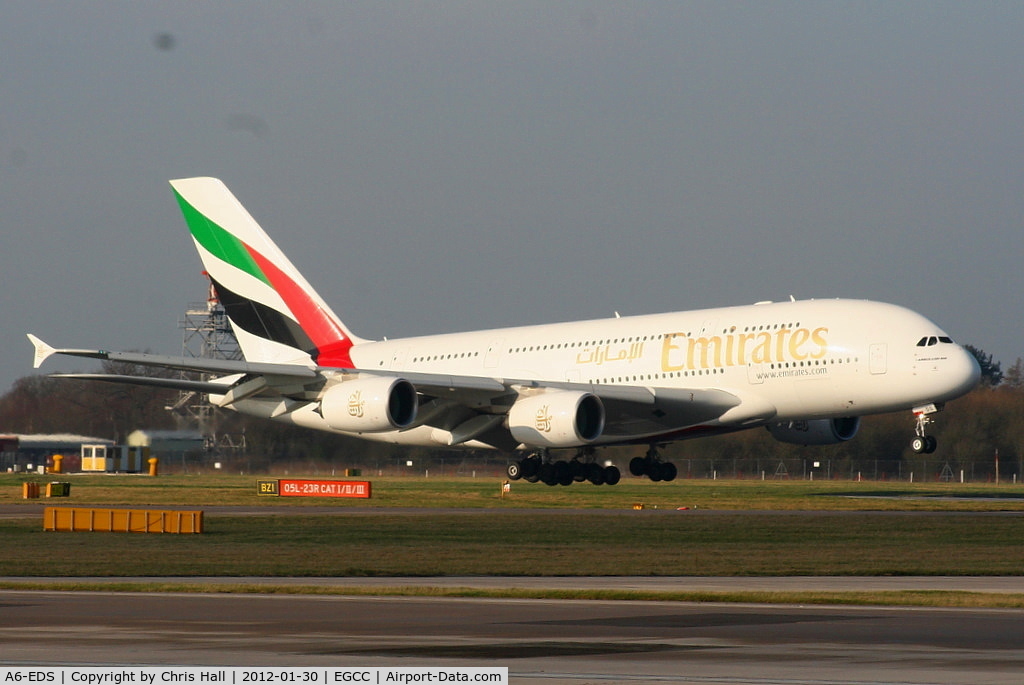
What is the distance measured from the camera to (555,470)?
53281 millimetres

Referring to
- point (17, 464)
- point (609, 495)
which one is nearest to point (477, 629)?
point (609, 495)

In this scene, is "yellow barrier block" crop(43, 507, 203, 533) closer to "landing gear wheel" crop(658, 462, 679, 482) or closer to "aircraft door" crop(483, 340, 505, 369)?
"aircraft door" crop(483, 340, 505, 369)

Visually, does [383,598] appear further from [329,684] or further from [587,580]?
[329,684]

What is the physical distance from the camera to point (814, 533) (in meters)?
37.7

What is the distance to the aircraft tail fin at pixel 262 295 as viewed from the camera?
5847cm

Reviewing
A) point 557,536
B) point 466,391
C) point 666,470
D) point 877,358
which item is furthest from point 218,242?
point 557,536

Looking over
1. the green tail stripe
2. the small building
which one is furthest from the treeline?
the green tail stripe

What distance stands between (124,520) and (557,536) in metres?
10.9

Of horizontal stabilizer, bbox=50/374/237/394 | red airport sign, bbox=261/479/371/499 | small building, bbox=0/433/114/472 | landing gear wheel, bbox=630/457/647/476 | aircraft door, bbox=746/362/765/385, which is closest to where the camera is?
aircraft door, bbox=746/362/765/385

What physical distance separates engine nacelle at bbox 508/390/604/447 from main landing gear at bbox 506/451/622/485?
10.2 ft

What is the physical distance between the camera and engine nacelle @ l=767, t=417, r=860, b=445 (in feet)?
176

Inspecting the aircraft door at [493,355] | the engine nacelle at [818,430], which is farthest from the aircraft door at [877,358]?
the aircraft door at [493,355]

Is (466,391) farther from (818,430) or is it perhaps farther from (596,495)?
(818,430)

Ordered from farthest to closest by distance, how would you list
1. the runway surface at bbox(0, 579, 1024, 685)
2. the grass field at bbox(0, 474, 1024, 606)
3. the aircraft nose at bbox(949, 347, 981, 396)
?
the aircraft nose at bbox(949, 347, 981, 396)
the grass field at bbox(0, 474, 1024, 606)
the runway surface at bbox(0, 579, 1024, 685)
